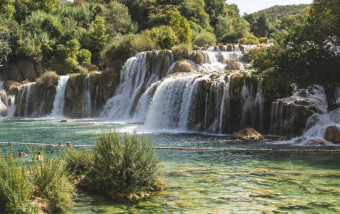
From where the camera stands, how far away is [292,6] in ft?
350

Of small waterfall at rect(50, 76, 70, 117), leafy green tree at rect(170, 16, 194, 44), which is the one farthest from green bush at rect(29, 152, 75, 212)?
leafy green tree at rect(170, 16, 194, 44)

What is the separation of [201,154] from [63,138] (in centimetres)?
856

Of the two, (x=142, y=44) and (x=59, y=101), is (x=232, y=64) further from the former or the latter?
(x=59, y=101)

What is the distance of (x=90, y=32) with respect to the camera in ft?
149

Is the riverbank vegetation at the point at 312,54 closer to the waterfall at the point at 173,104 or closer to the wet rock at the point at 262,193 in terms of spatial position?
the waterfall at the point at 173,104

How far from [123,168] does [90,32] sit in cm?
4136

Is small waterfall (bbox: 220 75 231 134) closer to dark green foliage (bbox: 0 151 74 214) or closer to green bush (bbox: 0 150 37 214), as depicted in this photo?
dark green foliage (bbox: 0 151 74 214)

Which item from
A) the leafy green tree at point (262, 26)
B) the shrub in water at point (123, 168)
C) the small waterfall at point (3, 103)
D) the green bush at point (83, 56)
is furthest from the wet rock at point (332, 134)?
the leafy green tree at point (262, 26)

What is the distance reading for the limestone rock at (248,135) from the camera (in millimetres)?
16734

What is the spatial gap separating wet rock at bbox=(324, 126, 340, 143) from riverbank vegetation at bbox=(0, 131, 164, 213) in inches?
399

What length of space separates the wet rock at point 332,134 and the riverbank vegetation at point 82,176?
1013 cm

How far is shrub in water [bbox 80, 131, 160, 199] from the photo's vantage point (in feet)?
24.0

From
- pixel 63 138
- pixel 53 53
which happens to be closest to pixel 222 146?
pixel 63 138

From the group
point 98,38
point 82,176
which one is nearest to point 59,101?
point 98,38
